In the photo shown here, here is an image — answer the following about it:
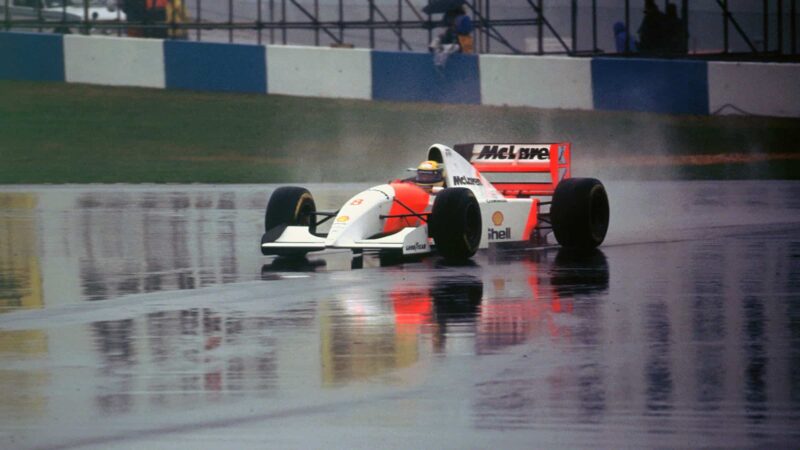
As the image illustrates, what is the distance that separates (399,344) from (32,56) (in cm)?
2093

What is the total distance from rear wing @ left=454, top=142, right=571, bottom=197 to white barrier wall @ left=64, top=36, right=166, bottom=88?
13835 mm

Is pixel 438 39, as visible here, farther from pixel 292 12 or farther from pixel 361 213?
pixel 361 213

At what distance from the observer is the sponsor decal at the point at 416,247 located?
1219 centimetres

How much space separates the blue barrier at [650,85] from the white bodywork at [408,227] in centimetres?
1060

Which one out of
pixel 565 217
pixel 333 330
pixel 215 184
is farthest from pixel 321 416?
pixel 215 184

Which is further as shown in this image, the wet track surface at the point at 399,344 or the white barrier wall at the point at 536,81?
the white barrier wall at the point at 536,81

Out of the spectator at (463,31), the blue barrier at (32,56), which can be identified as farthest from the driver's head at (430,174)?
the blue barrier at (32,56)

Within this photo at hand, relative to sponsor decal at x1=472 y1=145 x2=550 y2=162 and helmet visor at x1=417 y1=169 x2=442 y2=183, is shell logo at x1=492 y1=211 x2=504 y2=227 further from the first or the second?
sponsor decal at x1=472 y1=145 x2=550 y2=162

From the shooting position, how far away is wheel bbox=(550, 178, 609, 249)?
42.5ft

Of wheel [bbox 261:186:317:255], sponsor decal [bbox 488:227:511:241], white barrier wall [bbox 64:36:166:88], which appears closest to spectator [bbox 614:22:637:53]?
white barrier wall [bbox 64:36:166:88]

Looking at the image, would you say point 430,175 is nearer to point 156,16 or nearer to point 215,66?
point 215,66

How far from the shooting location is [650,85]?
23.9 metres

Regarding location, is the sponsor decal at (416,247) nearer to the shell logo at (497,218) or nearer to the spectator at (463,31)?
the shell logo at (497,218)

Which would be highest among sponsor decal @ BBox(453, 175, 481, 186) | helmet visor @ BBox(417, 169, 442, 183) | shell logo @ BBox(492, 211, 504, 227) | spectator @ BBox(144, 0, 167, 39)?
spectator @ BBox(144, 0, 167, 39)
